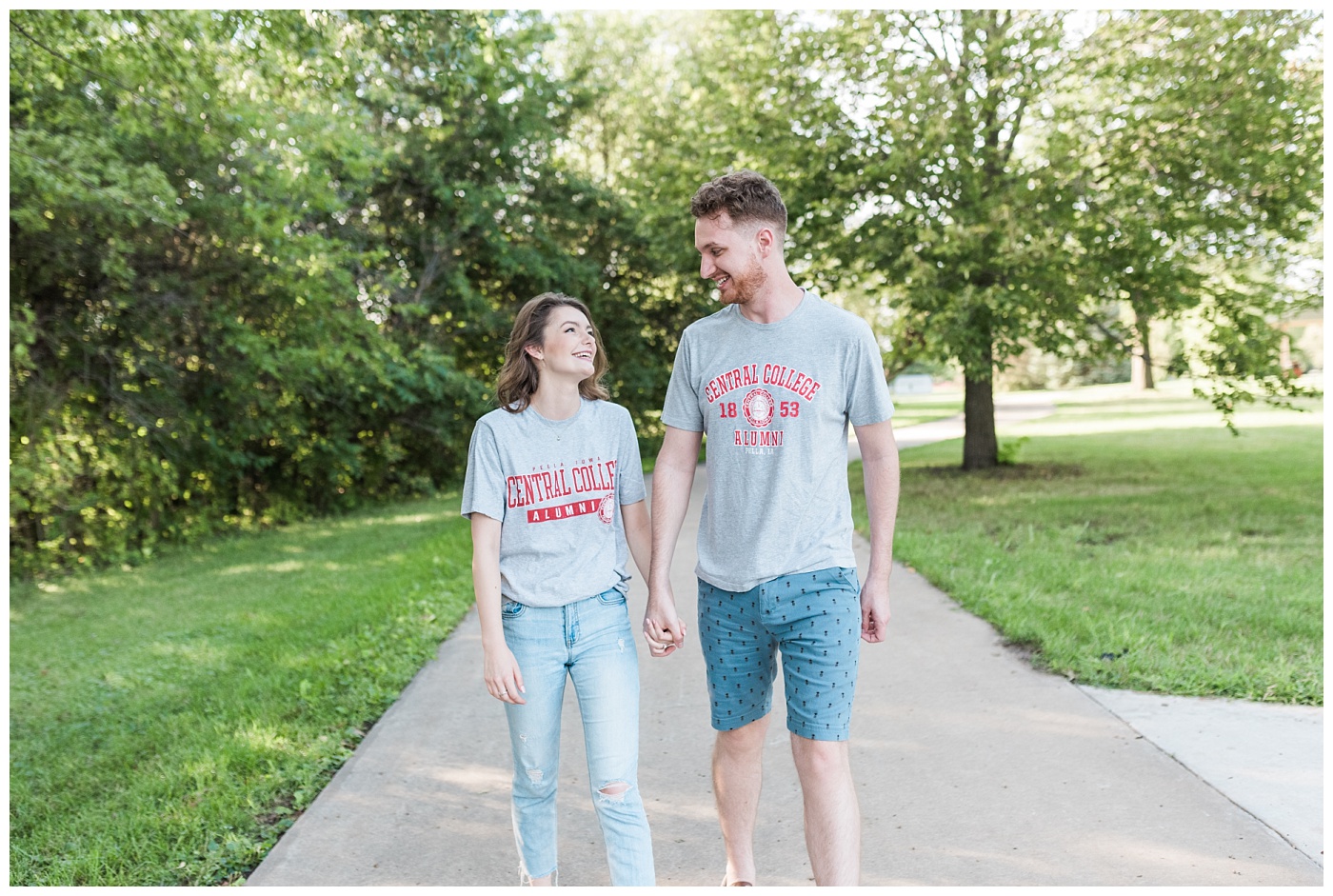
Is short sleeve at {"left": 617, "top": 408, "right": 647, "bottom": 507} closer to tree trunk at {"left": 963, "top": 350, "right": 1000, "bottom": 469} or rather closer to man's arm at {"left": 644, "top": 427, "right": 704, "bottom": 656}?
man's arm at {"left": 644, "top": 427, "right": 704, "bottom": 656}

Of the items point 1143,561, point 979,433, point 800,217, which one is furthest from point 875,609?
point 979,433

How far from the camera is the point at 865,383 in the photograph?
2963 millimetres

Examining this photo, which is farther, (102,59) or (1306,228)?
(1306,228)

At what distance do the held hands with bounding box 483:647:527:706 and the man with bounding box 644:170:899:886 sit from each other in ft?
1.31

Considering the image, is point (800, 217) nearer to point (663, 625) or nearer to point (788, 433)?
point (788, 433)

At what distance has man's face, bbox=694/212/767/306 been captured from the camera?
2.96 m

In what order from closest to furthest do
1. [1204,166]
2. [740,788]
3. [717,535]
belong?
[717,535] → [740,788] → [1204,166]

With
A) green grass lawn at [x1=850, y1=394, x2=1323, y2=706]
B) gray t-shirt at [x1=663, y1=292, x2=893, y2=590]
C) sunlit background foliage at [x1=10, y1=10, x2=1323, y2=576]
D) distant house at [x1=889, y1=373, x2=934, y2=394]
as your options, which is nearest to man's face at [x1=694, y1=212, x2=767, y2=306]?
gray t-shirt at [x1=663, y1=292, x2=893, y2=590]

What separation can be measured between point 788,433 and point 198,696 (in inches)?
176

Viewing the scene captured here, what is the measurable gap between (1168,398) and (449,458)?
30.6m

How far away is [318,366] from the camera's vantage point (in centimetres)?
1299

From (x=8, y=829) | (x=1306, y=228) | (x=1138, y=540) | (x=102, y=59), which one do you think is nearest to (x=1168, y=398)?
Result: (x=1306, y=228)

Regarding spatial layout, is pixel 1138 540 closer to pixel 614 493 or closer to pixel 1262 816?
pixel 1262 816

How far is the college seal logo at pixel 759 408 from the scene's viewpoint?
2.96 metres
